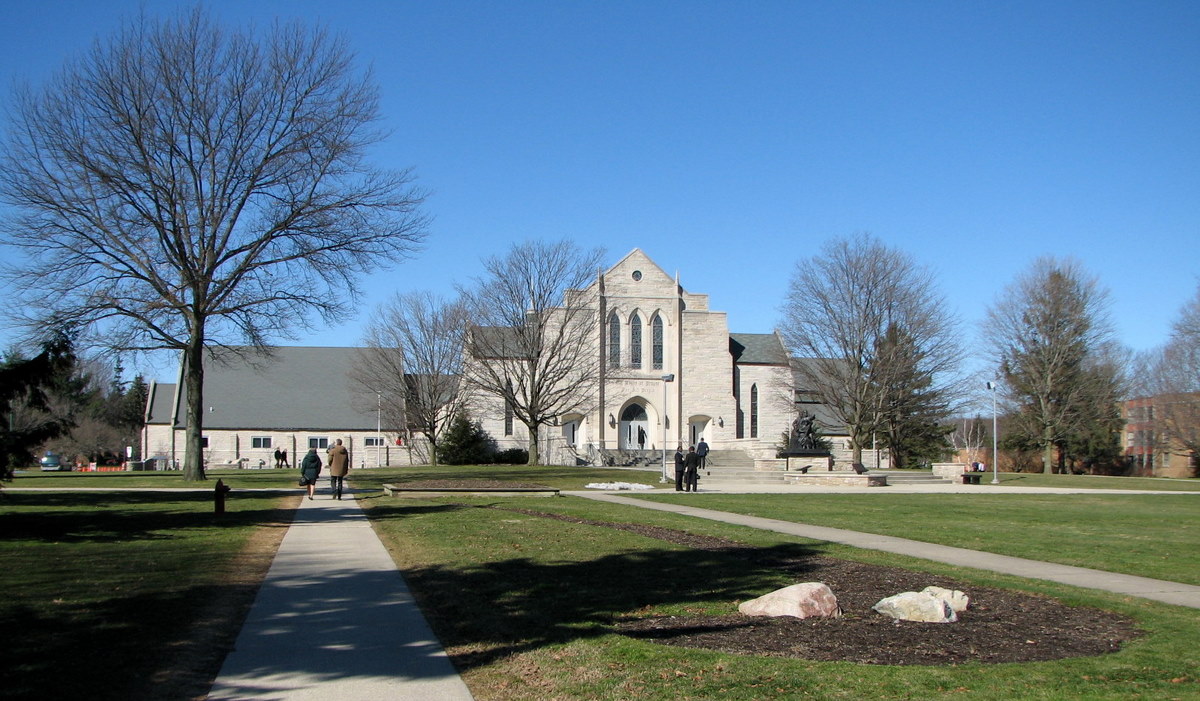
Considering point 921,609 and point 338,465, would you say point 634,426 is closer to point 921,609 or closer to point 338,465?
point 338,465

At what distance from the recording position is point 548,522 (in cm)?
1791

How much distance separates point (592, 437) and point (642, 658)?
175 feet

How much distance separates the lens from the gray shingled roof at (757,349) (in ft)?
214

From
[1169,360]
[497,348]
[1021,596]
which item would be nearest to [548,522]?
[1021,596]

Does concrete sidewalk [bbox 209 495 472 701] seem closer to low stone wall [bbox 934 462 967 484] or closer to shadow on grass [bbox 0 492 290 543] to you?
shadow on grass [bbox 0 492 290 543]

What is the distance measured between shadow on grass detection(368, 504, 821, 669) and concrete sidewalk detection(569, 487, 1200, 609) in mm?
1750

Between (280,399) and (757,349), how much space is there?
3441 cm

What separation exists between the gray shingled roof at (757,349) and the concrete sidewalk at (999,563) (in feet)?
152

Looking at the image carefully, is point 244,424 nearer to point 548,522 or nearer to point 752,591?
point 548,522

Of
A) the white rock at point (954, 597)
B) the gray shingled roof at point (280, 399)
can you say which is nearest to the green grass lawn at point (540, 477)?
the white rock at point (954, 597)

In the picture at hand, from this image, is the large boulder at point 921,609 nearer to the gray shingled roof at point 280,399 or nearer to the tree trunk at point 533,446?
the tree trunk at point 533,446

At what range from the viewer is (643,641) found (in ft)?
24.0

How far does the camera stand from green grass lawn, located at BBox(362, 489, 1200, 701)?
6039 millimetres

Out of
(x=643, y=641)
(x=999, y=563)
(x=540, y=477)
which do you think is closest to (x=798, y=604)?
(x=643, y=641)
